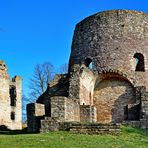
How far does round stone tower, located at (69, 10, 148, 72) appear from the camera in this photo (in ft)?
89.9

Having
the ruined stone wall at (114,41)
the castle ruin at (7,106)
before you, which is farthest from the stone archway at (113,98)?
the castle ruin at (7,106)

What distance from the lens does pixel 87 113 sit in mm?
23438

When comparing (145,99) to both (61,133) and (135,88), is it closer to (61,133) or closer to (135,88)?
(135,88)

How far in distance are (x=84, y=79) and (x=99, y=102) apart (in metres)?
2.42

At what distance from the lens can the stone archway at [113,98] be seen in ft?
87.4

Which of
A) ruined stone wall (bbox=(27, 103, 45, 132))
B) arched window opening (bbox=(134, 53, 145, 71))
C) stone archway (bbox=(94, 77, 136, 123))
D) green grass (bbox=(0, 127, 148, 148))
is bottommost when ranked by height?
green grass (bbox=(0, 127, 148, 148))

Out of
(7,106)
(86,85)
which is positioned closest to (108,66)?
(86,85)

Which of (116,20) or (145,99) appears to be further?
(116,20)

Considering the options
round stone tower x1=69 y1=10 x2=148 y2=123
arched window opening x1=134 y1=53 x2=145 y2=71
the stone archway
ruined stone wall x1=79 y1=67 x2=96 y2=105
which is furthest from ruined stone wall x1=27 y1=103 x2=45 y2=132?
arched window opening x1=134 y1=53 x2=145 y2=71

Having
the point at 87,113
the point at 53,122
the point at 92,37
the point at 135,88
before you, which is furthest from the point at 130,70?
the point at 53,122

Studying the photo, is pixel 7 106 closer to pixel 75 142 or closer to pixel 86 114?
pixel 86 114

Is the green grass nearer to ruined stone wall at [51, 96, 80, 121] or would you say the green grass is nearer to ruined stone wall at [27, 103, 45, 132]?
ruined stone wall at [51, 96, 80, 121]

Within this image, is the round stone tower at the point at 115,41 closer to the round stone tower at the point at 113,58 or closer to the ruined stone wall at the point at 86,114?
the round stone tower at the point at 113,58

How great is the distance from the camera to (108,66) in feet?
89.3
